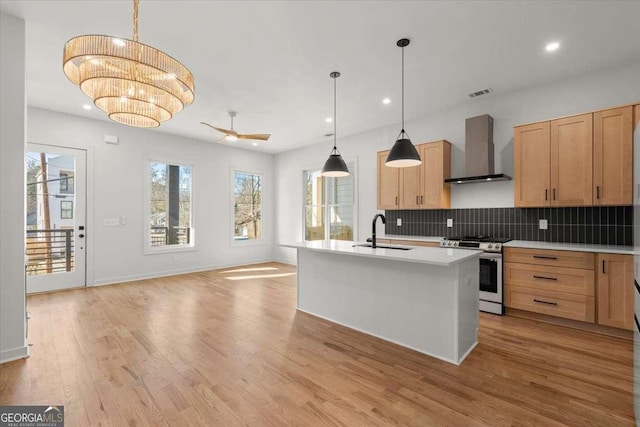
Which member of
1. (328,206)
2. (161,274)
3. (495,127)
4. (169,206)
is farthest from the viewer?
(328,206)

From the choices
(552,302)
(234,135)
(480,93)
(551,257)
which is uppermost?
(480,93)

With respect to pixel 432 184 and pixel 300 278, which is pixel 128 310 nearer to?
pixel 300 278

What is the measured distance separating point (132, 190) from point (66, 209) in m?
1.04

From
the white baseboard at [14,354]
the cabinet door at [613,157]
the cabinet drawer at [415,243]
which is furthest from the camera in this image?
the cabinet drawer at [415,243]

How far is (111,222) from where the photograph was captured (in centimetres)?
539

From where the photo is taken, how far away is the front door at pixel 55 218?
465 cm

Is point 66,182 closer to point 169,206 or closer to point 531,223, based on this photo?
point 169,206

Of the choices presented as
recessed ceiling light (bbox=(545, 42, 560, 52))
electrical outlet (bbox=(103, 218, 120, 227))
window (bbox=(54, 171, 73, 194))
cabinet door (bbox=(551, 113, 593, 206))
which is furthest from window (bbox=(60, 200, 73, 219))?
cabinet door (bbox=(551, 113, 593, 206))

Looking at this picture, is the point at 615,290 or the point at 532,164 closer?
the point at 615,290

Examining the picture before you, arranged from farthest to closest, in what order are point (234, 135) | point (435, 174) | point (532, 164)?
1. point (435, 174)
2. point (234, 135)
3. point (532, 164)

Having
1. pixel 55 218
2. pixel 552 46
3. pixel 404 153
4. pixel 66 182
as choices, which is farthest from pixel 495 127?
pixel 55 218

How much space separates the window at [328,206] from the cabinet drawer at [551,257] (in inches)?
123

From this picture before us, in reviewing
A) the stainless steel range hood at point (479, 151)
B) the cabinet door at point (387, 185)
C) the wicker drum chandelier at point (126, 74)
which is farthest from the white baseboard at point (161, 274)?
the stainless steel range hood at point (479, 151)

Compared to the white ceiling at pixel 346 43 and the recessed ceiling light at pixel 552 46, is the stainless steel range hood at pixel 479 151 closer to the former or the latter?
the white ceiling at pixel 346 43
